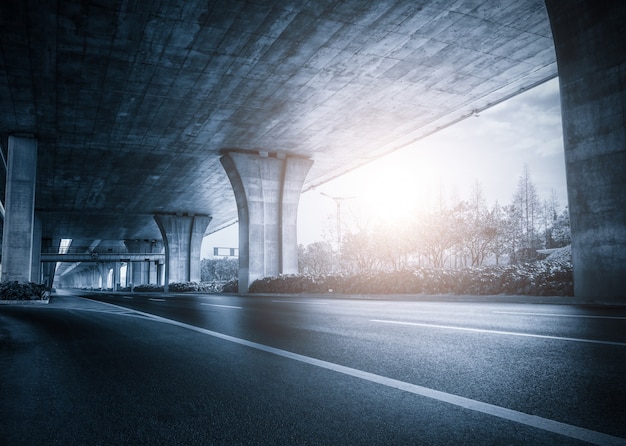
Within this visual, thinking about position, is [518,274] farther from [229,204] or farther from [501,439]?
[229,204]

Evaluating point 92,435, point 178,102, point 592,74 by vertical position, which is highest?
point 178,102

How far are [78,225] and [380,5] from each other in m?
58.7

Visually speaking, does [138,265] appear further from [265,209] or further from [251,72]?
[251,72]

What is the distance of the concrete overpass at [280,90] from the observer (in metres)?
12.2

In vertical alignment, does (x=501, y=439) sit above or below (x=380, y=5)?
below

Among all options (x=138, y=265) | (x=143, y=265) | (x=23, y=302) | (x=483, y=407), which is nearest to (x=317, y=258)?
(x=143, y=265)

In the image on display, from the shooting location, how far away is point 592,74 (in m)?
12.0

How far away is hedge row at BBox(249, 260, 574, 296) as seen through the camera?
47.2 ft

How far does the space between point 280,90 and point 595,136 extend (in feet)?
45.1

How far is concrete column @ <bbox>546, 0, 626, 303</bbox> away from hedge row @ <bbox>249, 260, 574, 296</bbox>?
1836mm

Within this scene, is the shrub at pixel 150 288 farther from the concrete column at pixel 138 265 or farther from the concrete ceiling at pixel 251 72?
the concrete ceiling at pixel 251 72

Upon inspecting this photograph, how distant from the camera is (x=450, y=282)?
19.1 m

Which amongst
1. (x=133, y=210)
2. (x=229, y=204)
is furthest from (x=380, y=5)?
(x=133, y=210)

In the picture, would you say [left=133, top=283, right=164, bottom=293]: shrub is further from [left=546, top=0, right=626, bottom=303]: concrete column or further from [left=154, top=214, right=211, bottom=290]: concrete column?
[left=546, top=0, right=626, bottom=303]: concrete column
